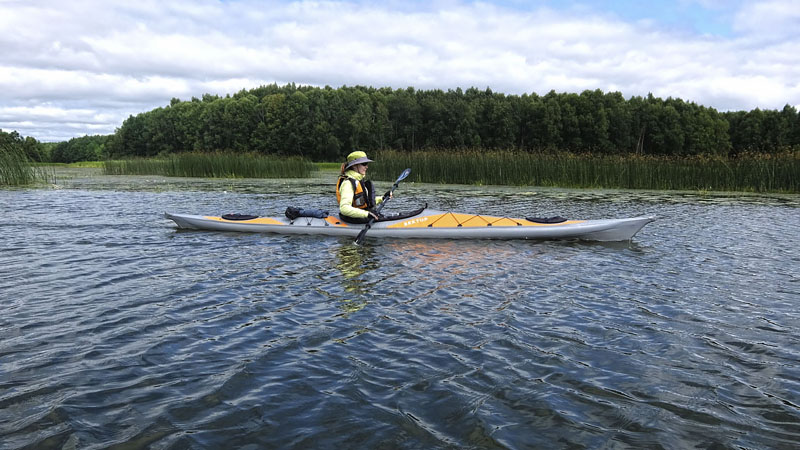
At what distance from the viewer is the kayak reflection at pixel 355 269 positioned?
483 cm

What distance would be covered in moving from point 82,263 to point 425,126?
5099 centimetres

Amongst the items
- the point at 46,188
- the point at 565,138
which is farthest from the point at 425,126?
the point at 46,188

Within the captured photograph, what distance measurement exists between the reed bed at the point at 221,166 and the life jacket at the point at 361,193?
14.6m

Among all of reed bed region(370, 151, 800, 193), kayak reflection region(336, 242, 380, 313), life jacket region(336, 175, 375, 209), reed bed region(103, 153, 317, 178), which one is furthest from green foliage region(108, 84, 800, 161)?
kayak reflection region(336, 242, 380, 313)

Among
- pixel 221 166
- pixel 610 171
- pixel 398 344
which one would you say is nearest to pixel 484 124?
pixel 221 166

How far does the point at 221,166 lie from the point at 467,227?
52.3ft

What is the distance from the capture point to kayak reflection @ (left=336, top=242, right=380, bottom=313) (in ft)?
15.9

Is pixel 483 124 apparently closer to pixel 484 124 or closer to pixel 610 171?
pixel 484 124

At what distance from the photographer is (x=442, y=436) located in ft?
8.66

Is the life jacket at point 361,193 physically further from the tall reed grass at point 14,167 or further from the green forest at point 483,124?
the green forest at point 483,124

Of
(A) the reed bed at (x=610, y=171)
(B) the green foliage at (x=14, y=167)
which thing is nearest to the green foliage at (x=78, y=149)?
(B) the green foliage at (x=14, y=167)

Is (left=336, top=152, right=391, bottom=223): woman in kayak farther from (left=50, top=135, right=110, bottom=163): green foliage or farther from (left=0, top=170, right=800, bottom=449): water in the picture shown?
(left=50, top=135, right=110, bottom=163): green foliage

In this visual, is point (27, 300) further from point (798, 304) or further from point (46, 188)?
point (46, 188)

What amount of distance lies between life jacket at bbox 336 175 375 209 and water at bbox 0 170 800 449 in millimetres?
714
